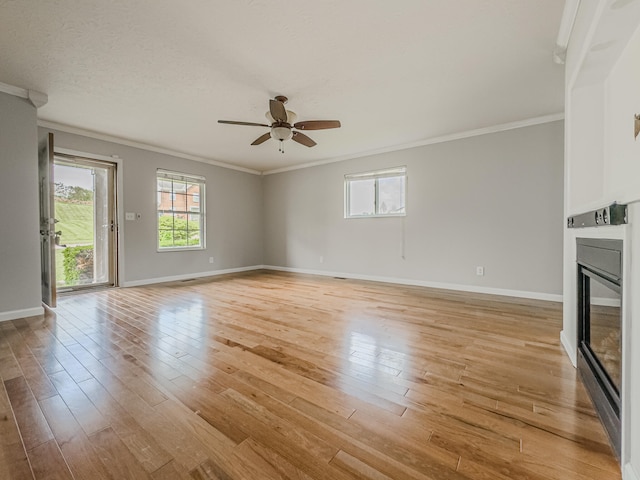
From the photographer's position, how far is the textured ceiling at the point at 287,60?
6.28ft

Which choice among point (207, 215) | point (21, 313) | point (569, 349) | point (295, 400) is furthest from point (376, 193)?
point (21, 313)

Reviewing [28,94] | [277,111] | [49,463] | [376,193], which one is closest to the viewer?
[49,463]

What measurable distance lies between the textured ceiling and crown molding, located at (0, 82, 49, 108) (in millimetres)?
87

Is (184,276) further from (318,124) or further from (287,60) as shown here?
(287,60)

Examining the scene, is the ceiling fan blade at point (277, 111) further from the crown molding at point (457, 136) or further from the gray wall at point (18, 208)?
the gray wall at point (18, 208)

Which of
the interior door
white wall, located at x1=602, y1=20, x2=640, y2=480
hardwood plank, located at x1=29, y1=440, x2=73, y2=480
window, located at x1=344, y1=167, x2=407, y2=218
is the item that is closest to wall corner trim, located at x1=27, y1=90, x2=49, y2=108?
the interior door

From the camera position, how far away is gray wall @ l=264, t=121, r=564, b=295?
3.65 meters

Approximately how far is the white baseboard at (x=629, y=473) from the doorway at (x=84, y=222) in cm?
578

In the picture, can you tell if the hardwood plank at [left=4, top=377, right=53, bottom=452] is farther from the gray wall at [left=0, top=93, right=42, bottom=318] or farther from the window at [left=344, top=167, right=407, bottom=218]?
the window at [left=344, top=167, right=407, bottom=218]

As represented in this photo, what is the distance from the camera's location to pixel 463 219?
424cm

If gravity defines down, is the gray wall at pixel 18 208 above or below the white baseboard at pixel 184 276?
above

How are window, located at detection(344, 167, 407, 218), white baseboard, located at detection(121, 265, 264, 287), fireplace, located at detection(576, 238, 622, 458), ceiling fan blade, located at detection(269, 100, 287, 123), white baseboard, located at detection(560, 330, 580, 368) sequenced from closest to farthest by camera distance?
fireplace, located at detection(576, 238, 622, 458)
white baseboard, located at detection(560, 330, 580, 368)
ceiling fan blade, located at detection(269, 100, 287, 123)
white baseboard, located at detection(121, 265, 264, 287)
window, located at detection(344, 167, 407, 218)

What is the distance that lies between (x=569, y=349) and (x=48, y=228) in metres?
5.29

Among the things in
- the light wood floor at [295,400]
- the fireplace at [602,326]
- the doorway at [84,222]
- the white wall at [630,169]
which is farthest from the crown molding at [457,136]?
the doorway at [84,222]
